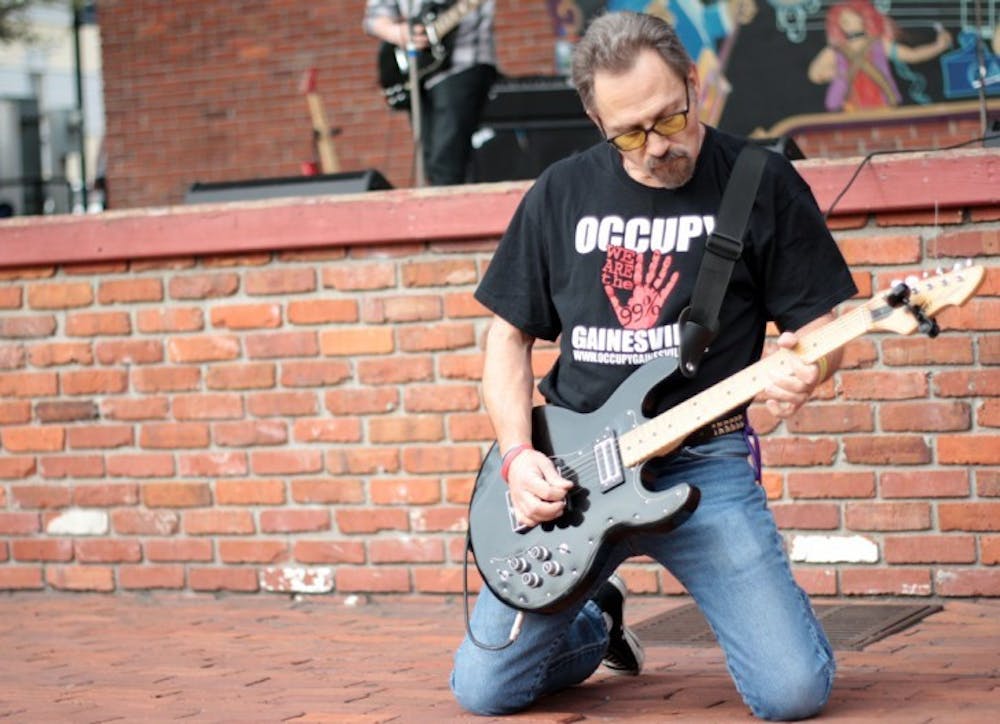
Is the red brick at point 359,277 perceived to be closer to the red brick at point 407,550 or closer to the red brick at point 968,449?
the red brick at point 407,550

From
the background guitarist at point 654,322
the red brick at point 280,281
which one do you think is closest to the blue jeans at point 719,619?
the background guitarist at point 654,322

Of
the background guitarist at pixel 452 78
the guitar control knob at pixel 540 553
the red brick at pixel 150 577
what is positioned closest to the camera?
the guitar control knob at pixel 540 553

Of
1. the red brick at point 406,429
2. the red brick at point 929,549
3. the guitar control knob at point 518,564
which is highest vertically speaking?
the red brick at point 406,429

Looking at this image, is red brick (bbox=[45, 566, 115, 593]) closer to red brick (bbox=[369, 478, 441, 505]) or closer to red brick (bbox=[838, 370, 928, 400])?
red brick (bbox=[369, 478, 441, 505])

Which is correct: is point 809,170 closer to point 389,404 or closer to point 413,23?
point 389,404

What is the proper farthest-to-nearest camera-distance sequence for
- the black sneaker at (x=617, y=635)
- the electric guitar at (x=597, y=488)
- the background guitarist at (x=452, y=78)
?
the background guitarist at (x=452, y=78) → the black sneaker at (x=617, y=635) → the electric guitar at (x=597, y=488)

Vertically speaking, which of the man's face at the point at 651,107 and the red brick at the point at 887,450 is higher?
the man's face at the point at 651,107

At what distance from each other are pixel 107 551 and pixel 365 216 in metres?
1.63

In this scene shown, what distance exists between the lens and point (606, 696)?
4.25m

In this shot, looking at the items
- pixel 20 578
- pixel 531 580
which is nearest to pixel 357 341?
pixel 20 578

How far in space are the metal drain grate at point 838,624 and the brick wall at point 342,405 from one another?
5.4 inches

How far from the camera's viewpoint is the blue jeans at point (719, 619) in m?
3.80

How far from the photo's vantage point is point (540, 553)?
3949mm

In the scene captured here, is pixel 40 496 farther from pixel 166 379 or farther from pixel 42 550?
pixel 166 379
